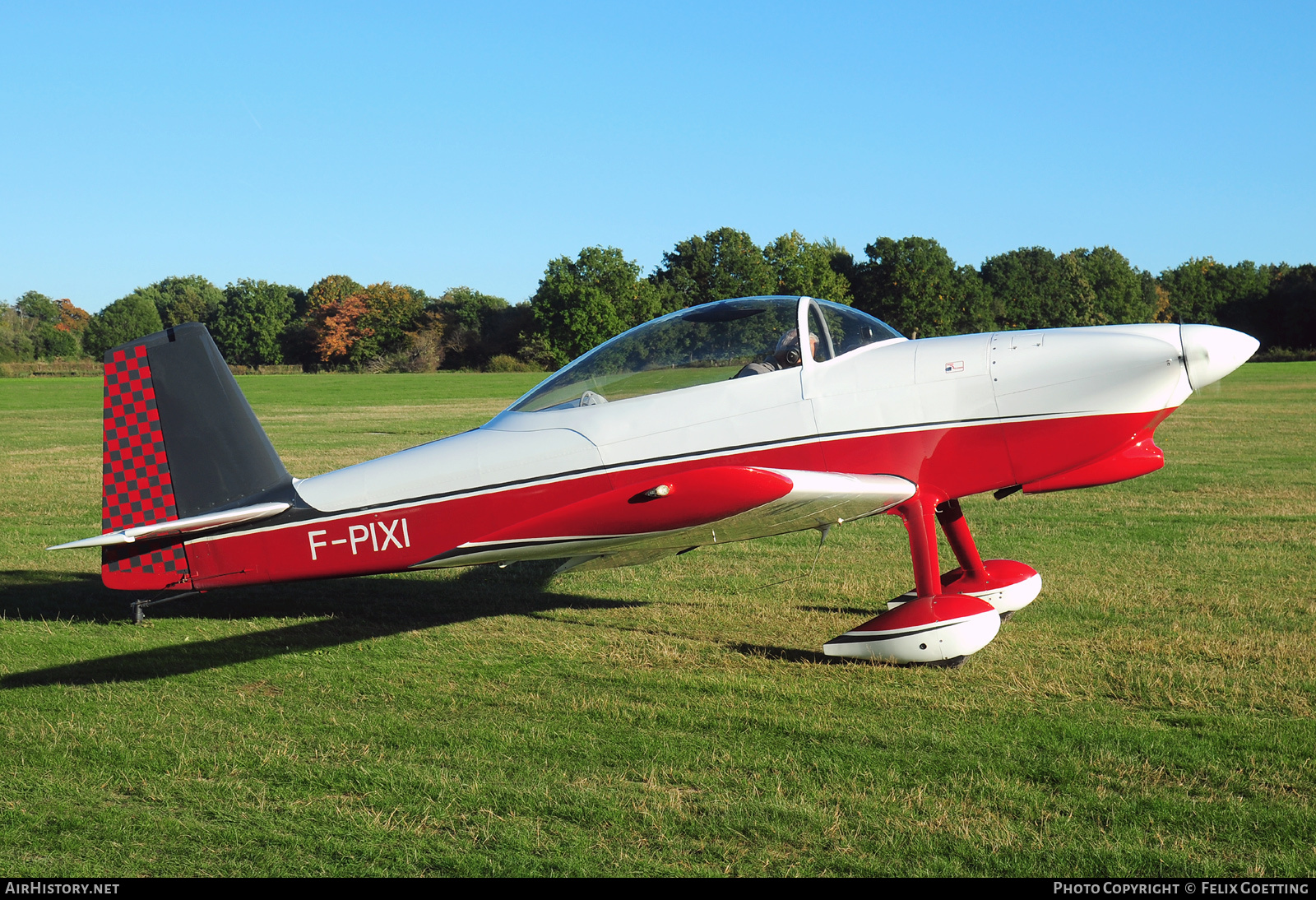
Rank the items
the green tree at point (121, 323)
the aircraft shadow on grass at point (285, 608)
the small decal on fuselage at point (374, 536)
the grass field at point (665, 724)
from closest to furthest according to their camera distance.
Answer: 1. the grass field at point (665, 724)
2. the small decal on fuselage at point (374, 536)
3. the aircraft shadow on grass at point (285, 608)
4. the green tree at point (121, 323)

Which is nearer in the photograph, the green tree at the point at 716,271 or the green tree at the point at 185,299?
the green tree at the point at 716,271

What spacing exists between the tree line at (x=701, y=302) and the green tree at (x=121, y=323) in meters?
0.34

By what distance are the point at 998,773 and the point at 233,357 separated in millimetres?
108435

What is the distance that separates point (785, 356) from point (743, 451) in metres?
0.68

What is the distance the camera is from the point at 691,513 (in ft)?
16.1

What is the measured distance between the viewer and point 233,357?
101m

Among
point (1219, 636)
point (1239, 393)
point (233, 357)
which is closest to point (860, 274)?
point (1239, 393)

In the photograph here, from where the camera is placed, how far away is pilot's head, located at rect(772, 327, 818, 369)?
5.91 meters

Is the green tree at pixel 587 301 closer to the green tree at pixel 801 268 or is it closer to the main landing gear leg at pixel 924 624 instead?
the green tree at pixel 801 268

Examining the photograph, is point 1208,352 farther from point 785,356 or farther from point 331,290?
point 331,290

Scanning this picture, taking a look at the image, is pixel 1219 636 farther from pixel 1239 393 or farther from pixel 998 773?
pixel 1239 393

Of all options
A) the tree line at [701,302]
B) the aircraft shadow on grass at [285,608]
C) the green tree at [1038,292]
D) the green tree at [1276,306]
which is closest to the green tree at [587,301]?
the tree line at [701,302]

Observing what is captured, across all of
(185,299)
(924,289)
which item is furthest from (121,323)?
(924,289)

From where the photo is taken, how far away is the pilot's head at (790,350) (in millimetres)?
5906
